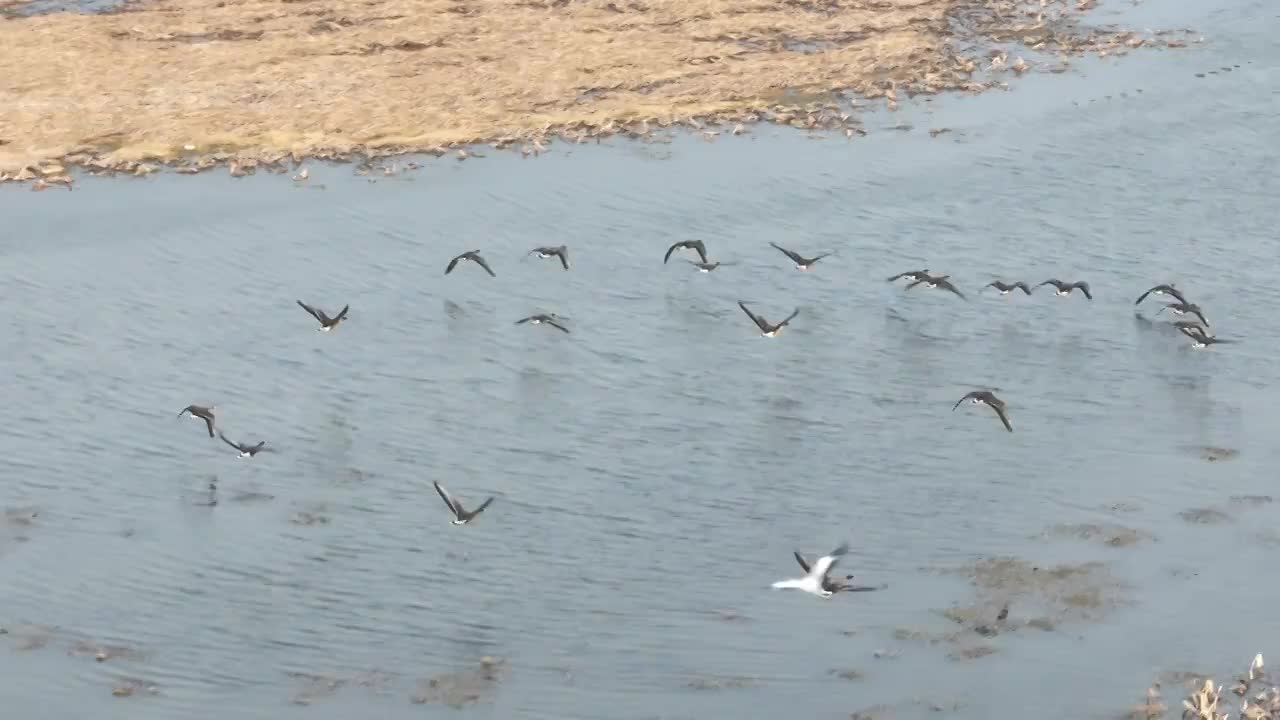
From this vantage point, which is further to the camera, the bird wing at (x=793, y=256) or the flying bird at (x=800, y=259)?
the flying bird at (x=800, y=259)

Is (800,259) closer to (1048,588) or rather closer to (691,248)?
(691,248)

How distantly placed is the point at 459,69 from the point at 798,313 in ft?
46.7

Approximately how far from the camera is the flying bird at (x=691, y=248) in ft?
88.9

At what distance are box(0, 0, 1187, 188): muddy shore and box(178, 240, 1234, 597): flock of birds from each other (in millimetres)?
6768

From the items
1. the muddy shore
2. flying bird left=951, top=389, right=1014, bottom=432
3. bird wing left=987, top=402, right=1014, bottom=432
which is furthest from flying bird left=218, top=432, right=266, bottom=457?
the muddy shore

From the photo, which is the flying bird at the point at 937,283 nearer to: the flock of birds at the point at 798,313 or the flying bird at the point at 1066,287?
the flock of birds at the point at 798,313

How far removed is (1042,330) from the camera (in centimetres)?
2481

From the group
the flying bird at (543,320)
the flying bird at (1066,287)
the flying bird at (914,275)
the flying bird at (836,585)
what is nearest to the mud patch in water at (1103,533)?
the flying bird at (836,585)

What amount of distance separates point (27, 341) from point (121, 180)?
7.41 m

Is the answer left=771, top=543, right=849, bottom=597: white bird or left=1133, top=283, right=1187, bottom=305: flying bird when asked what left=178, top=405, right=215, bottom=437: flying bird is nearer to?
left=771, top=543, right=849, bottom=597: white bird

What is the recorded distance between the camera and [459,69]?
3725 centimetres

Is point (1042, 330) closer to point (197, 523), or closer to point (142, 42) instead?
point (197, 523)

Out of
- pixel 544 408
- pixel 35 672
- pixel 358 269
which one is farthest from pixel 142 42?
pixel 35 672

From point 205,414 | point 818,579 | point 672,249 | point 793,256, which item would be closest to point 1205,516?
point 818,579
